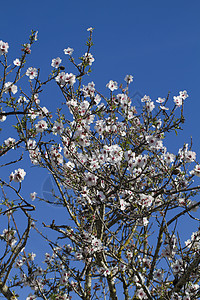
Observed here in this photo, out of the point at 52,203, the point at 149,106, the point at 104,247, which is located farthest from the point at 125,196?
the point at 149,106

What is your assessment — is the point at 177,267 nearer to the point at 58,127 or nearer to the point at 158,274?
the point at 158,274

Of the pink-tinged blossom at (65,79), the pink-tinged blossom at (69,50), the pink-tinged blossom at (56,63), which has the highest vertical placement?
the pink-tinged blossom at (69,50)

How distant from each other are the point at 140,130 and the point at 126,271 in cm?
285

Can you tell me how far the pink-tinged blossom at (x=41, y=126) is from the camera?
15.8 feet

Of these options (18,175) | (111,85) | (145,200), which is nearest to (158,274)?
(145,200)

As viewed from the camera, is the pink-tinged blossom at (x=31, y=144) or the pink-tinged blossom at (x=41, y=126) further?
the pink-tinged blossom at (x=31, y=144)

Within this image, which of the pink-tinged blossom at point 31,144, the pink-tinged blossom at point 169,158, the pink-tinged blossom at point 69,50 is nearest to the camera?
the pink-tinged blossom at point 169,158

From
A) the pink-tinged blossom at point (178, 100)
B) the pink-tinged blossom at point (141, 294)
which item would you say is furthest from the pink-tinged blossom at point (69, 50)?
the pink-tinged blossom at point (141, 294)

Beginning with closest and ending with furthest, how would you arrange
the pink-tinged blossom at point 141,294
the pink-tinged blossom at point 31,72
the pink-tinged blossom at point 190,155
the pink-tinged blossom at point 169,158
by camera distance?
the pink-tinged blossom at point 190,155 → the pink-tinged blossom at point 141,294 → the pink-tinged blossom at point 31,72 → the pink-tinged blossom at point 169,158

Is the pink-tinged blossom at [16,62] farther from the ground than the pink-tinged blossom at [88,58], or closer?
closer

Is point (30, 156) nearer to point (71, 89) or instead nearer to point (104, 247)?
point (71, 89)

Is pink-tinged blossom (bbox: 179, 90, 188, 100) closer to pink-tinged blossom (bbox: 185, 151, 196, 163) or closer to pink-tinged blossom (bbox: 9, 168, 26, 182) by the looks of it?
pink-tinged blossom (bbox: 185, 151, 196, 163)

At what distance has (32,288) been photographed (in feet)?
17.3

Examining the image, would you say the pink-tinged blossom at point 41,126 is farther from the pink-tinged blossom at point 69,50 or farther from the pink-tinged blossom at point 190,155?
the pink-tinged blossom at point 190,155
